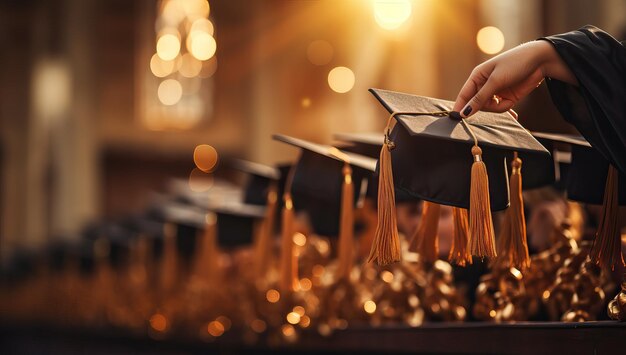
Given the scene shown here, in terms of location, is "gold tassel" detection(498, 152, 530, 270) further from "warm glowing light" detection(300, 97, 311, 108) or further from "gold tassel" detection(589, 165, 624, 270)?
"warm glowing light" detection(300, 97, 311, 108)

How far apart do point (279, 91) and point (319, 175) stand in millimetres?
13803

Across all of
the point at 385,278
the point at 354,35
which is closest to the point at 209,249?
the point at 385,278

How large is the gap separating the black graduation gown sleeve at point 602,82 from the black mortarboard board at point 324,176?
58.8 inches

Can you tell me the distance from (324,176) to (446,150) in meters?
1.39

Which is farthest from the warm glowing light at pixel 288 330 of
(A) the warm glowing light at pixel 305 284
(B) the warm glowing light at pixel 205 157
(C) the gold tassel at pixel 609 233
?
(B) the warm glowing light at pixel 205 157

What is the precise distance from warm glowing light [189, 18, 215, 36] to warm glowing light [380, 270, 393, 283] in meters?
17.7

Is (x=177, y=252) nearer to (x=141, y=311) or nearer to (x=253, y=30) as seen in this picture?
(x=141, y=311)

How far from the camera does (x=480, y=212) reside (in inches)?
118

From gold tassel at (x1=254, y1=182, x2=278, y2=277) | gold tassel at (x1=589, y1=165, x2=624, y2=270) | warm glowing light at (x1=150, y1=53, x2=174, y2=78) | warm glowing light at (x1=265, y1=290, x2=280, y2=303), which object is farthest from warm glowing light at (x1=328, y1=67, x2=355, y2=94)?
gold tassel at (x1=589, y1=165, x2=624, y2=270)

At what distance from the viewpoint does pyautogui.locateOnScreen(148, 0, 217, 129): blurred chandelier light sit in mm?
22125

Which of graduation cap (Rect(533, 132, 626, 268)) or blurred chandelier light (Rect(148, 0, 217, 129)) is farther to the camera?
blurred chandelier light (Rect(148, 0, 217, 129))

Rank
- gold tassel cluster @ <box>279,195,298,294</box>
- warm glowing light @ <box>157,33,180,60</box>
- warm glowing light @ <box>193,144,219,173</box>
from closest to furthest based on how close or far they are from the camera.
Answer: gold tassel cluster @ <box>279,195,298,294</box> < warm glowing light @ <box>157,33,180,60</box> < warm glowing light @ <box>193,144,219,173</box>

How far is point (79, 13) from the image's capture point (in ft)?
70.4

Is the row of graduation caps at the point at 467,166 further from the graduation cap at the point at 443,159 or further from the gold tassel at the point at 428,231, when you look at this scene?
the gold tassel at the point at 428,231
